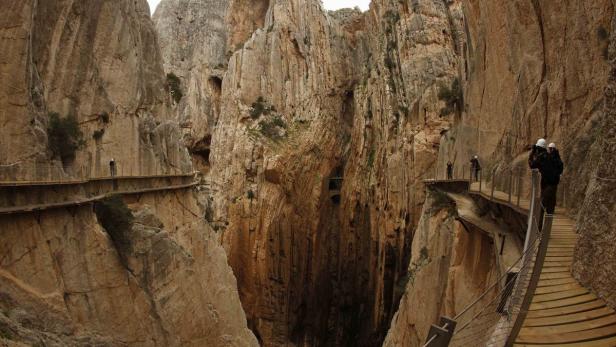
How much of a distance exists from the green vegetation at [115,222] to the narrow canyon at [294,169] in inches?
3.1

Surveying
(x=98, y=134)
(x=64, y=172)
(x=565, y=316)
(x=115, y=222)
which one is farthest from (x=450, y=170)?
(x=565, y=316)

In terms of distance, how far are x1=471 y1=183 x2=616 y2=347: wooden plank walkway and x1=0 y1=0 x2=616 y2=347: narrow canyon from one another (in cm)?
18

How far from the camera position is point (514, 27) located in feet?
47.8

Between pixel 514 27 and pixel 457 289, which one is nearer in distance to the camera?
pixel 457 289

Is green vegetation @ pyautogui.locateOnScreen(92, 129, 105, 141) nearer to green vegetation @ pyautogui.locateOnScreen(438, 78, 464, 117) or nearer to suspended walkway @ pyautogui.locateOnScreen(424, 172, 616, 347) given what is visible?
suspended walkway @ pyautogui.locateOnScreen(424, 172, 616, 347)

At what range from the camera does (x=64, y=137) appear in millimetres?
14516

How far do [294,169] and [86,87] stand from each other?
22.0 metres

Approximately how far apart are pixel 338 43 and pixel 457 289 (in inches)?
1332

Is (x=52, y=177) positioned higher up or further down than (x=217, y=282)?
higher up

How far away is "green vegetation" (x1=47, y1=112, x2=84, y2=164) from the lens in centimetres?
1402

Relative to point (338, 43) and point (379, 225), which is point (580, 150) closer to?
point (379, 225)

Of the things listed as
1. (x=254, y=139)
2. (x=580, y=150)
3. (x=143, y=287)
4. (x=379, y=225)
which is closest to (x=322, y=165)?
(x=254, y=139)

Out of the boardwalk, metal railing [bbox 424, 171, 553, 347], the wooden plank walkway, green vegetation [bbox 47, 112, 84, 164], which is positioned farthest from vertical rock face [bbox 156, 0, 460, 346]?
metal railing [bbox 424, 171, 553, 347]

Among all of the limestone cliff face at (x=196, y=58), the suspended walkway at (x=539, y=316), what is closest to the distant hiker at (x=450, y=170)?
the suspended walkway at (x=539, y=316)
